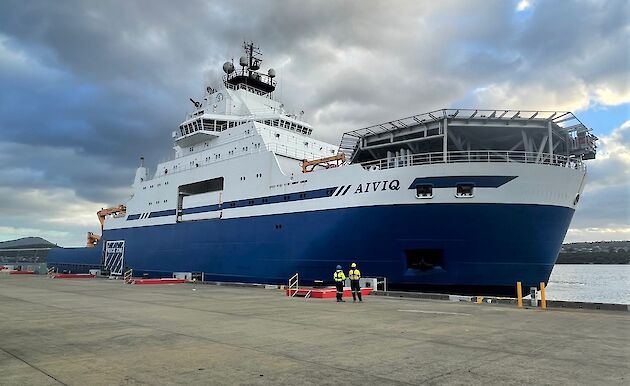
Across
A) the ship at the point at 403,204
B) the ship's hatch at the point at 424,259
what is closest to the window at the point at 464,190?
the ship at the point at 403,204

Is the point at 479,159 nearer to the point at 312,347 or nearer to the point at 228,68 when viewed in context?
the point at 312,347

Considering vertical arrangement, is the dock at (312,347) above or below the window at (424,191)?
below

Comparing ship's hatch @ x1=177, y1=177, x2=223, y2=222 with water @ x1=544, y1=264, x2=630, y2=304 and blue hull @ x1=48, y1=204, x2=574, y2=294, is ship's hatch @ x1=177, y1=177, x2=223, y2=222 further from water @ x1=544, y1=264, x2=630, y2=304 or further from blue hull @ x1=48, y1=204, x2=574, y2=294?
water @ x1=544, y1=264, x2=630, y2=304

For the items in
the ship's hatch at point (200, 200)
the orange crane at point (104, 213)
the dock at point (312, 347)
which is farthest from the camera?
the orange crane at point (104, 213)

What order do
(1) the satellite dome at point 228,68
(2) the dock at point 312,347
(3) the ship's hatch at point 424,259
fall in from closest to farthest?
(2) the dock at point 312,347 → (3) the ship's hatch at point 424,259 → (1) the satellite dome at point 228,68

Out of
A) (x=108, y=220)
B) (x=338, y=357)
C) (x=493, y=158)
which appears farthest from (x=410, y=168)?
(x=108, y=220)

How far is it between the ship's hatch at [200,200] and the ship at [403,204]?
14 cm

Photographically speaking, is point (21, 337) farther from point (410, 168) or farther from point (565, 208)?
point (565, 208)

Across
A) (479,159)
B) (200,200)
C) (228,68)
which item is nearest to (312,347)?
(479,159)

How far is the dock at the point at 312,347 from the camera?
4941mm

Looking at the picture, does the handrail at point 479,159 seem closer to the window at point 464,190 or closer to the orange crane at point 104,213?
the window at point 464,190

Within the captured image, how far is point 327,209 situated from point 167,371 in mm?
15976

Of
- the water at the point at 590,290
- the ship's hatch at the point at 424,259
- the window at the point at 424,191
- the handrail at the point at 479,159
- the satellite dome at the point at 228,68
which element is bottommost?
the water at the point at 590,290

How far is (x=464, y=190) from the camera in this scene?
18031 millimetres
